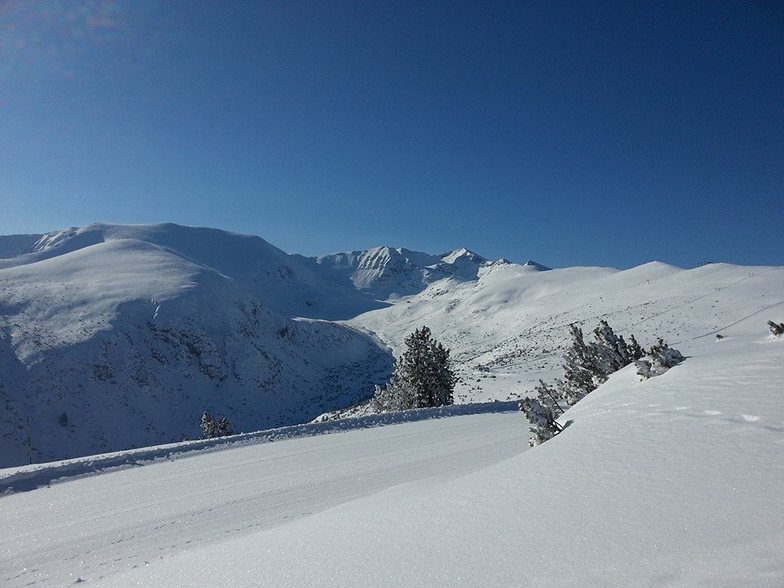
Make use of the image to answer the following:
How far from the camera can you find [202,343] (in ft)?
172

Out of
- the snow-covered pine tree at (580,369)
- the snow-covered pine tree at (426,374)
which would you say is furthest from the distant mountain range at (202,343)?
the snow-covered pine tree at (580,369)

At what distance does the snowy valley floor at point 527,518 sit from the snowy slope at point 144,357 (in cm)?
3145

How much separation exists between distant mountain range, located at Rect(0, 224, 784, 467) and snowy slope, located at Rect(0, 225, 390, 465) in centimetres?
16

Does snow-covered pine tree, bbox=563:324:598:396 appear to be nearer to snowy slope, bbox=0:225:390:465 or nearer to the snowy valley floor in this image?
the snowy valley floor

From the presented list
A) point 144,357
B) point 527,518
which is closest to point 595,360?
point 527,518

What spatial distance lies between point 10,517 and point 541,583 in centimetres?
941

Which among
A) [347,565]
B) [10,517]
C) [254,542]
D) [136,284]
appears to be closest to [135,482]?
[10,517]

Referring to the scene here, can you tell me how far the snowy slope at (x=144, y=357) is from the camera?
1352 inches

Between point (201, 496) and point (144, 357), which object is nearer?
point (201, 496)

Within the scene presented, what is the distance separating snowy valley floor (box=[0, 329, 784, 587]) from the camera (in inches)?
86.3

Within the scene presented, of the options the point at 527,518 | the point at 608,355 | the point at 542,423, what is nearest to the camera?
the point at 527,518

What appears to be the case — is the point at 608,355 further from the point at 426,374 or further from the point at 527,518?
the point at 426,374

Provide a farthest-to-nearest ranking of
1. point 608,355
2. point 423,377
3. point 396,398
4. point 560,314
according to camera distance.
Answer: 1. point 560,314
2. point 396,398
3. point 423,377
4. point 608,355

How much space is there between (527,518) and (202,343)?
5592 centimetres
